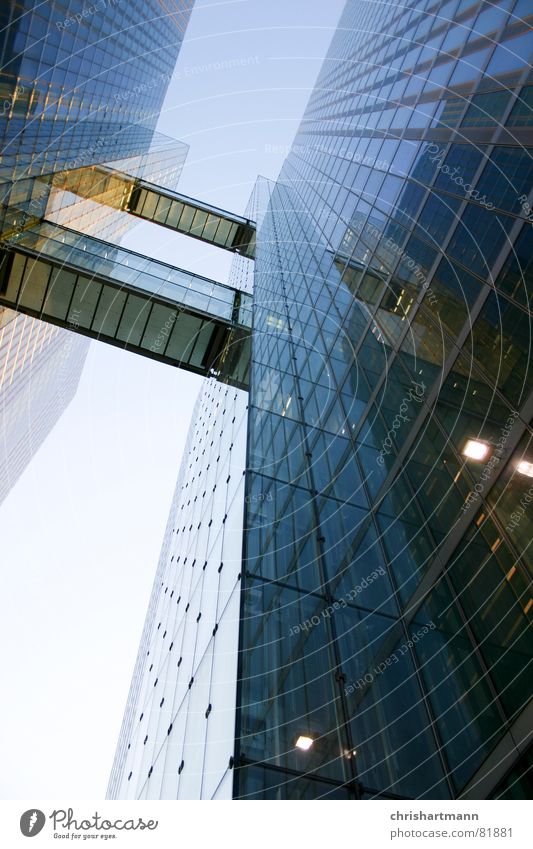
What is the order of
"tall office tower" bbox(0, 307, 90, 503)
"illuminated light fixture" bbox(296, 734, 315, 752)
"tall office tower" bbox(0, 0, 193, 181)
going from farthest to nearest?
"tall office tower" bbox(0, 307, 90, 503) → "tall office tower" bbox(0, 0, 193, 181) → "illuminated light fixture" bbox(296, 734, 315, 752)

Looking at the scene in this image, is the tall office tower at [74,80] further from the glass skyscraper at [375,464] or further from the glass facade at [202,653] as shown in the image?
the glass facade at [202,653]

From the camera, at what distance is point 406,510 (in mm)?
11711

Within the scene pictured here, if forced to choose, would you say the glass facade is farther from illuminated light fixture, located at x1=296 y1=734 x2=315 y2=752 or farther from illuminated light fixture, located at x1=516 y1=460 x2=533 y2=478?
illuminated light fixture, located at x1=516 y1=460 x2=533 y2=478

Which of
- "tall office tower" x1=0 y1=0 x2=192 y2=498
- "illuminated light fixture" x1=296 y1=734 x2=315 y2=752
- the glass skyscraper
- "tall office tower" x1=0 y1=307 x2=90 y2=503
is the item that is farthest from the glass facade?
"tall office tower" x1=0 y1=307 x2=90 y2=503

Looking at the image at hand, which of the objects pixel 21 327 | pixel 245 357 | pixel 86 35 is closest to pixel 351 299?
pixel 245 357

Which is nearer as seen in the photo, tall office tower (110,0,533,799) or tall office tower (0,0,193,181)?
tall office tower (110,0,533,799)

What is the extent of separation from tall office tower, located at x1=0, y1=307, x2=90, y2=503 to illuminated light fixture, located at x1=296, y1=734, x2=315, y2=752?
40821mm

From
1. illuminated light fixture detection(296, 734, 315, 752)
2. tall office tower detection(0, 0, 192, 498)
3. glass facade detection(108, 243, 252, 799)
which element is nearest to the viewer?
illuminated light fixture detection(296, 734, 315, 752)

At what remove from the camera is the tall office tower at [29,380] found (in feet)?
186

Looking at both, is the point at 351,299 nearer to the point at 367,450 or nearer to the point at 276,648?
the point at 367,450

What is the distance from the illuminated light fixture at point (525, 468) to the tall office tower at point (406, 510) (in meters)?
0.02

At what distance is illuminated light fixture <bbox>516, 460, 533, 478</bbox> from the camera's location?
8.76 m

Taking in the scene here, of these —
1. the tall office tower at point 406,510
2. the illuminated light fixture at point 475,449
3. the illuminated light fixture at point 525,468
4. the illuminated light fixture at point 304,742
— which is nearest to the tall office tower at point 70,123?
the tall office tower at point 406,510

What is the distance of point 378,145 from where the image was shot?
21.2 metres
